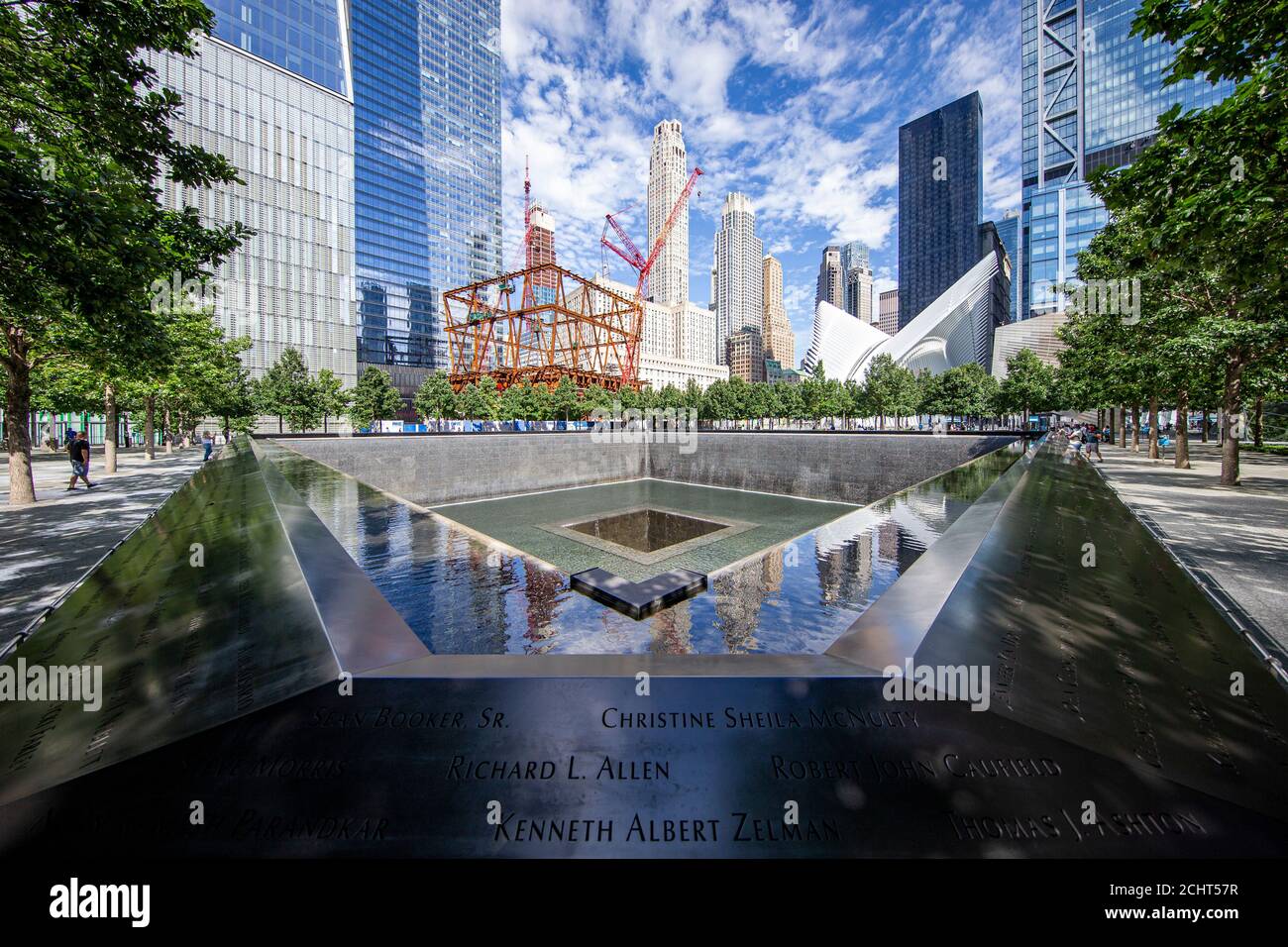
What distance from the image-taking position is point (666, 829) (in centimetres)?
145

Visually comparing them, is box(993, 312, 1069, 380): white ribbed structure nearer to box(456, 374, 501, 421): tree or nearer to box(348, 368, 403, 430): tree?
box(456, 374, 501, 421): tree

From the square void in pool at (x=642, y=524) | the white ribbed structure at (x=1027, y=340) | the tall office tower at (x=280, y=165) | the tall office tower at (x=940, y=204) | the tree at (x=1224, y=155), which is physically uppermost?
the tall office tower at (x=940, y=204)

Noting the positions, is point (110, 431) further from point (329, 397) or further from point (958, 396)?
point (958, 396)

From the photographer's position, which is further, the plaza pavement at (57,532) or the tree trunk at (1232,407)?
the tree trunk at (1232,407)

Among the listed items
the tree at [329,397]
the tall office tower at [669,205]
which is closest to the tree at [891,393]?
the tree at [329,397]

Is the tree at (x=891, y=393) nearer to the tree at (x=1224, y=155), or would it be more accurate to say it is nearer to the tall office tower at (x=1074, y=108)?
the tall office tower at (x=1074, y=108)

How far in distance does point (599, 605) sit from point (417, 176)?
9673 centimetres

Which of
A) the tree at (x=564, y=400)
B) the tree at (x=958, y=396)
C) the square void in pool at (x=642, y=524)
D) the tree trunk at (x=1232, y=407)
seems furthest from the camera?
the tree at (x=564, y=400)

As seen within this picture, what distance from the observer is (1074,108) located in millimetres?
86062

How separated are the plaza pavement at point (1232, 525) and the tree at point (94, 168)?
12.1 m

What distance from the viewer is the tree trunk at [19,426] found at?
11.5m

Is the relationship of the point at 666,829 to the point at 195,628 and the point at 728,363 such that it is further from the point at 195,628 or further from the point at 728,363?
the point at 728,363

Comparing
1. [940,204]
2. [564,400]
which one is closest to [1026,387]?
[564,400]
